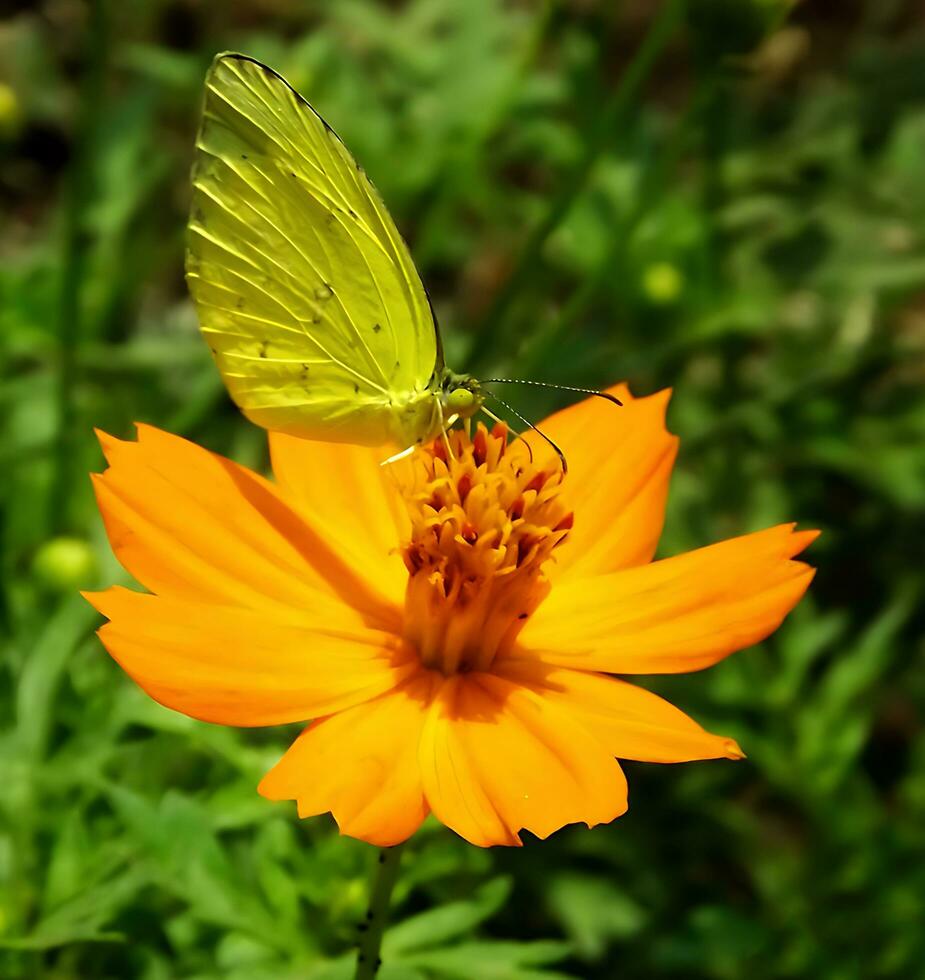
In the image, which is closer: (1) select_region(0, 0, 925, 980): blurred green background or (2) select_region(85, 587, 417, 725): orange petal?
(2) select_region(85, 587, 417, 725): orange petal

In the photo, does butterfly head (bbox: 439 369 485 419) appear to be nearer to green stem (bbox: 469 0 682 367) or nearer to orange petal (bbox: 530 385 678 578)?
orange petal (bbox: 530 385 678 578)

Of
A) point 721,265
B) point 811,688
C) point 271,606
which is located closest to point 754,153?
point 721,265

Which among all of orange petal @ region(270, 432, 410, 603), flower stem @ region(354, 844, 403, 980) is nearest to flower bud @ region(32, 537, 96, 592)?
orange petal @ region(270, 432, 410, 603)

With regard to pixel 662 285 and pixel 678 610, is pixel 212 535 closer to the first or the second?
pixel 678 610

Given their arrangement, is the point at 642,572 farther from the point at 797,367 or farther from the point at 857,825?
the point at 797,367

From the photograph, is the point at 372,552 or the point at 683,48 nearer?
the point at 372,552

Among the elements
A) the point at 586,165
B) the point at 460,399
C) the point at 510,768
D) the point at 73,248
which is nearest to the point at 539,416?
the point at 586,165

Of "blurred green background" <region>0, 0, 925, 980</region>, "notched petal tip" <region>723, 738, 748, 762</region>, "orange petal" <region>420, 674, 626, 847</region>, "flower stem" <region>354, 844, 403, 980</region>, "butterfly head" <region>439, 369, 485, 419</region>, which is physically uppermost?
"butterfly head" <region>439, 369, 485, 419</region>
